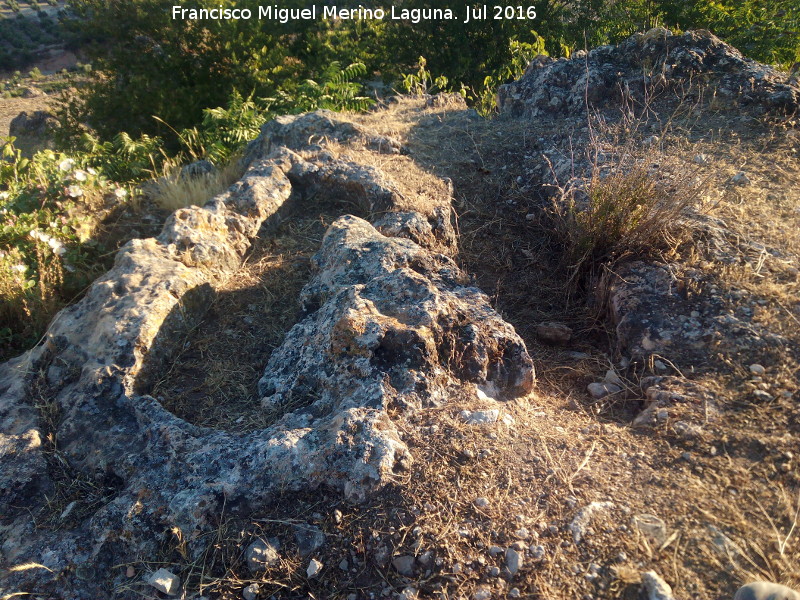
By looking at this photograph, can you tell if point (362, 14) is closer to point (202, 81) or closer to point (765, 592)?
point (202, 81)

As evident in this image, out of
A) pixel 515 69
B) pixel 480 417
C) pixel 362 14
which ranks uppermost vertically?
pixel 362 14

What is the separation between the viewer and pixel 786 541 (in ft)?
5.96

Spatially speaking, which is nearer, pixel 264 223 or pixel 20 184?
pixel 264 223

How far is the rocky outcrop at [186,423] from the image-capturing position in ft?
6.81

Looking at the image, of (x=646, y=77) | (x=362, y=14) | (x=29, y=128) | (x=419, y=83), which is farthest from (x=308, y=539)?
(x=29, y=128)

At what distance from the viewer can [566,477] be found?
2.08 meters

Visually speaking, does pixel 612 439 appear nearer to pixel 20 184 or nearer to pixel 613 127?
pixel 613 127

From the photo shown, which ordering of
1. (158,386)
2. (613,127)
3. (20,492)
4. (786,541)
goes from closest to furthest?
(786,541)
(20,492)
(158,386)
(613,127)

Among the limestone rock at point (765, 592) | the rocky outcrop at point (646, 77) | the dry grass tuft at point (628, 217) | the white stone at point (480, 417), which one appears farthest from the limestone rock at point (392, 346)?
the rocky outcrop at point (646, 77)

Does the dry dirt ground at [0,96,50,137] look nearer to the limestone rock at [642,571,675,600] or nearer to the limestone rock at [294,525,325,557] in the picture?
the limestone rock at [294,525,325,557]

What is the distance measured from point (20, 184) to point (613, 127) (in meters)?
4.59

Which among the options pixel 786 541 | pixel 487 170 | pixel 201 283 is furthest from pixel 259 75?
pixel 786 541

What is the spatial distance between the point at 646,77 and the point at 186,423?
433cm

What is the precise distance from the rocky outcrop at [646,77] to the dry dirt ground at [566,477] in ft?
5.37
